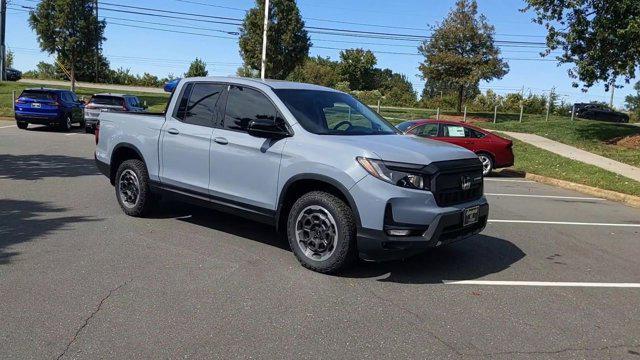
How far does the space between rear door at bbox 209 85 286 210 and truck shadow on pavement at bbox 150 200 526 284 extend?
78 centimetres

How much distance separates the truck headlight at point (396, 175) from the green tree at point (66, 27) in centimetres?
3251

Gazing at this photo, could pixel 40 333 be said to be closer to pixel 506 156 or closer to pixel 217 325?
pixel 217 325

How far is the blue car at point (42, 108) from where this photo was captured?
20453mm

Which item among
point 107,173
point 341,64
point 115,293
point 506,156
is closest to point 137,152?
point 107,173

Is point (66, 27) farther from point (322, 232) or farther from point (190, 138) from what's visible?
point (322, 232)

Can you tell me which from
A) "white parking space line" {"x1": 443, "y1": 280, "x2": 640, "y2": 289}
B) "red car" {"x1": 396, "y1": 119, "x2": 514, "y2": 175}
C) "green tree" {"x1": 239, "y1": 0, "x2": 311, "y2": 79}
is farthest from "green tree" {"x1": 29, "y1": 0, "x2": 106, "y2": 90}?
"white parking space line" {"x1": 443, "y1": 280, "x2": 640, "y2": 289}

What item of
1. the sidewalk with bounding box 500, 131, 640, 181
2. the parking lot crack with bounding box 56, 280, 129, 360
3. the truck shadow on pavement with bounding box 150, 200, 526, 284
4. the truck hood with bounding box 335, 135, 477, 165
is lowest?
the parking lot crack with bounding box 56, 280, 129, 360

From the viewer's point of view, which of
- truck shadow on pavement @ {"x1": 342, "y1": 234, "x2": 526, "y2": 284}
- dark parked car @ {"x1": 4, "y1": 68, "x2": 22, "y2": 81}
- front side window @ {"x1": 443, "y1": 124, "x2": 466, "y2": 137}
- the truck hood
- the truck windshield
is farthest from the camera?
dark parked car @ {"x1": 4, "y1": 68, "x2": 22, "y2": 81}

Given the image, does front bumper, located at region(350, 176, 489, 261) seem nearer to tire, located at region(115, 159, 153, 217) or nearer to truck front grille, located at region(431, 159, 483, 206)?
truck front grille, located at region(431, 159, 483, 206)

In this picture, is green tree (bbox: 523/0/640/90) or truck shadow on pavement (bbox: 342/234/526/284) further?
green tree (bbox: 523/0/640/90)

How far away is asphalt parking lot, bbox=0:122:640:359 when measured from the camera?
3922 mm

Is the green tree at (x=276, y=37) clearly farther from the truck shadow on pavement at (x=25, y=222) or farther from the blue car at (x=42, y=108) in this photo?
the truck shadow on pavement at (x=25, y=222)

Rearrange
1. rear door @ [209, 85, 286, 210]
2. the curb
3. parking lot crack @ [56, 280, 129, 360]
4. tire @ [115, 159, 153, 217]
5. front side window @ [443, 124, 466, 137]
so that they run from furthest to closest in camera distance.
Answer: front side window @ [443, 124, 466, 137] → the curb → tire @ [115, 159, 153, 217] → rear door @ [209, 85, 286, 210] → parking lot crack @ [56, 280, 129, 360]

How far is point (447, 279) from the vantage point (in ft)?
18.1
